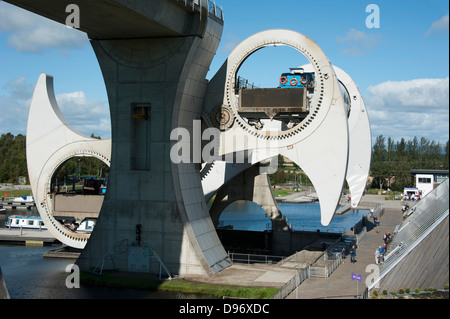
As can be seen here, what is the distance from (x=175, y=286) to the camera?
25.6 m

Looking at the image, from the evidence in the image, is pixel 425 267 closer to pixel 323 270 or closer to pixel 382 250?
pixel 323 270

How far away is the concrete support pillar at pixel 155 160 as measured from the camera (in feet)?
89.6

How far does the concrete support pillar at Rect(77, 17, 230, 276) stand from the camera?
89.6 ft

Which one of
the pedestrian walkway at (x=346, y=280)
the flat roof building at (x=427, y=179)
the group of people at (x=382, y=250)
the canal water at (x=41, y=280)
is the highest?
the flat roof building at (x=427, y=179)

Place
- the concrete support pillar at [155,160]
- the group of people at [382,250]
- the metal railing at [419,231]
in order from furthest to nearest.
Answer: the group of people at [382,250], the concrete support pillar at [155,160], the metal railing at [419,231]

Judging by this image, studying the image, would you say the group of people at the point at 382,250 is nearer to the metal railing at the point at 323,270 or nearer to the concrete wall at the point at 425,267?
the metal railing at the point at 323,270

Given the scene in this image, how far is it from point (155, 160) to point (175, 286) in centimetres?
604

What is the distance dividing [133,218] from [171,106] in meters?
5.72

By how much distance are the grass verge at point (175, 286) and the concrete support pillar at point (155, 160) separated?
1.13m

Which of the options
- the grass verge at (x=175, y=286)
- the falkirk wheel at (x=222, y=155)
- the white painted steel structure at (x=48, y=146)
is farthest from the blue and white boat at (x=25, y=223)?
the grass verge at (x=175, y=286)

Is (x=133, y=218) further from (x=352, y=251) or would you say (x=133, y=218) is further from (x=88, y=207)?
(x=352, y=251)

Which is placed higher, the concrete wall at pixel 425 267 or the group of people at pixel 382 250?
the concrete wall at pixel 425 267

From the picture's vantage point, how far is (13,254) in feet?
121

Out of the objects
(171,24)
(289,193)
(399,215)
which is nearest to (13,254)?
(171,24)
